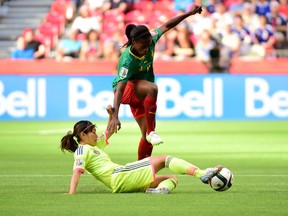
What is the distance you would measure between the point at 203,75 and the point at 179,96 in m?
0.79

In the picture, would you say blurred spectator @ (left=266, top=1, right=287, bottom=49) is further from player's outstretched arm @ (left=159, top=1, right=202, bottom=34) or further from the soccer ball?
the soccer ball

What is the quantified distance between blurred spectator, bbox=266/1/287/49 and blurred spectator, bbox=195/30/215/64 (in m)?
2.13

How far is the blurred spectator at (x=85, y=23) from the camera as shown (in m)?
27.7

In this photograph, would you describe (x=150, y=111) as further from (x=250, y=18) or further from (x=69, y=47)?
(x=250, y=18)

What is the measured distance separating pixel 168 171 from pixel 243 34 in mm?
13415

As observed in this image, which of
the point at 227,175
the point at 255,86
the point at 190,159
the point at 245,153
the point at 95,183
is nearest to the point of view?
the point at 227,175

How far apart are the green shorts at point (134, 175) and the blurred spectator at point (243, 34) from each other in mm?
16052

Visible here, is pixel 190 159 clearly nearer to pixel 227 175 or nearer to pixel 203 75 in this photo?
pixel 227 175

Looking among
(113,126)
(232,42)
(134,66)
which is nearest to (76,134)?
(113,126)

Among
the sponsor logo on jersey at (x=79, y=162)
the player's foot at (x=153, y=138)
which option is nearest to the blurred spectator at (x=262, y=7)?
the player's foot at (x=153, y=138)

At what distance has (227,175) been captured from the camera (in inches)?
405

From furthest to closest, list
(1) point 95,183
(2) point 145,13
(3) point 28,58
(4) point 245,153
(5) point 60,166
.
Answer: (2) point 145,13
(3) point 28,58
(4) point 245,153
(5) point 60,166
(1) point 95,183

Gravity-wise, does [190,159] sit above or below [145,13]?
below

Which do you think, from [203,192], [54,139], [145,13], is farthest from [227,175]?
[145,13]
